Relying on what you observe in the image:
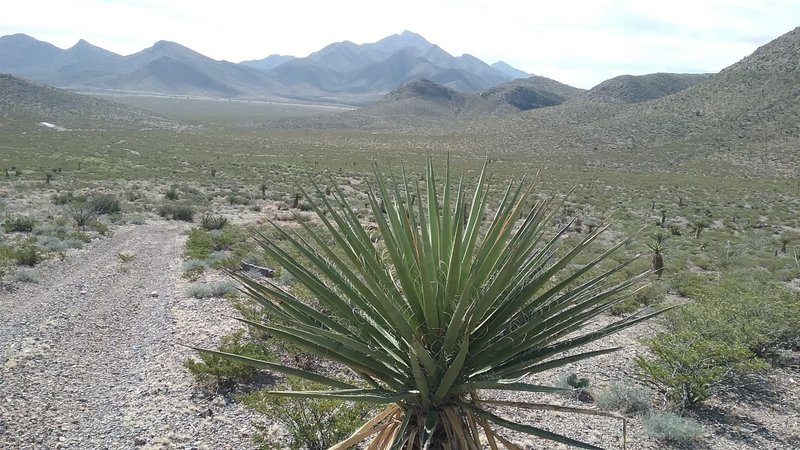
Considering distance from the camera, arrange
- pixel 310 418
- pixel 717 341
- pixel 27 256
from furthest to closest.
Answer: pixel 27 256
pixel 717 341
pixel 310 418

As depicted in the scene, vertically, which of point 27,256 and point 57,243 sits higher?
point 27,256

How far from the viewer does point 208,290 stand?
33.8 ft

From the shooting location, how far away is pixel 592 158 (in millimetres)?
56406

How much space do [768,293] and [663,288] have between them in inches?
82.4

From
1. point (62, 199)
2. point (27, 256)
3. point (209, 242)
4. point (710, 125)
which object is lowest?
point (62, 199)

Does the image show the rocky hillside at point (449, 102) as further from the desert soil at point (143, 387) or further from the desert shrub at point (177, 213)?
the desert soil at point (143, 387)

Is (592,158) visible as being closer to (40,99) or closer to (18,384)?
(18,384)

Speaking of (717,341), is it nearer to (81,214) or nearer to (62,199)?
(81,214)

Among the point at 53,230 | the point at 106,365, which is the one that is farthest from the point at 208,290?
the point at 53,230

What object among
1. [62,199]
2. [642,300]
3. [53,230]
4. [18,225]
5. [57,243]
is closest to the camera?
[642,300]

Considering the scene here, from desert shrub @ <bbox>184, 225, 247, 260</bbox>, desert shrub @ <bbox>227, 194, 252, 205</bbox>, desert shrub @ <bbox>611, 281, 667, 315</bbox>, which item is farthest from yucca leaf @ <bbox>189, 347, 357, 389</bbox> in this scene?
desert shrub @ <bbox>227, 194, 252, 205</bbox>

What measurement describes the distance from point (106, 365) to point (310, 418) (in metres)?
3.51

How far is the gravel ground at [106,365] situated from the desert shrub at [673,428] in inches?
169

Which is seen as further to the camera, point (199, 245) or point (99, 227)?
point (99, 227)
